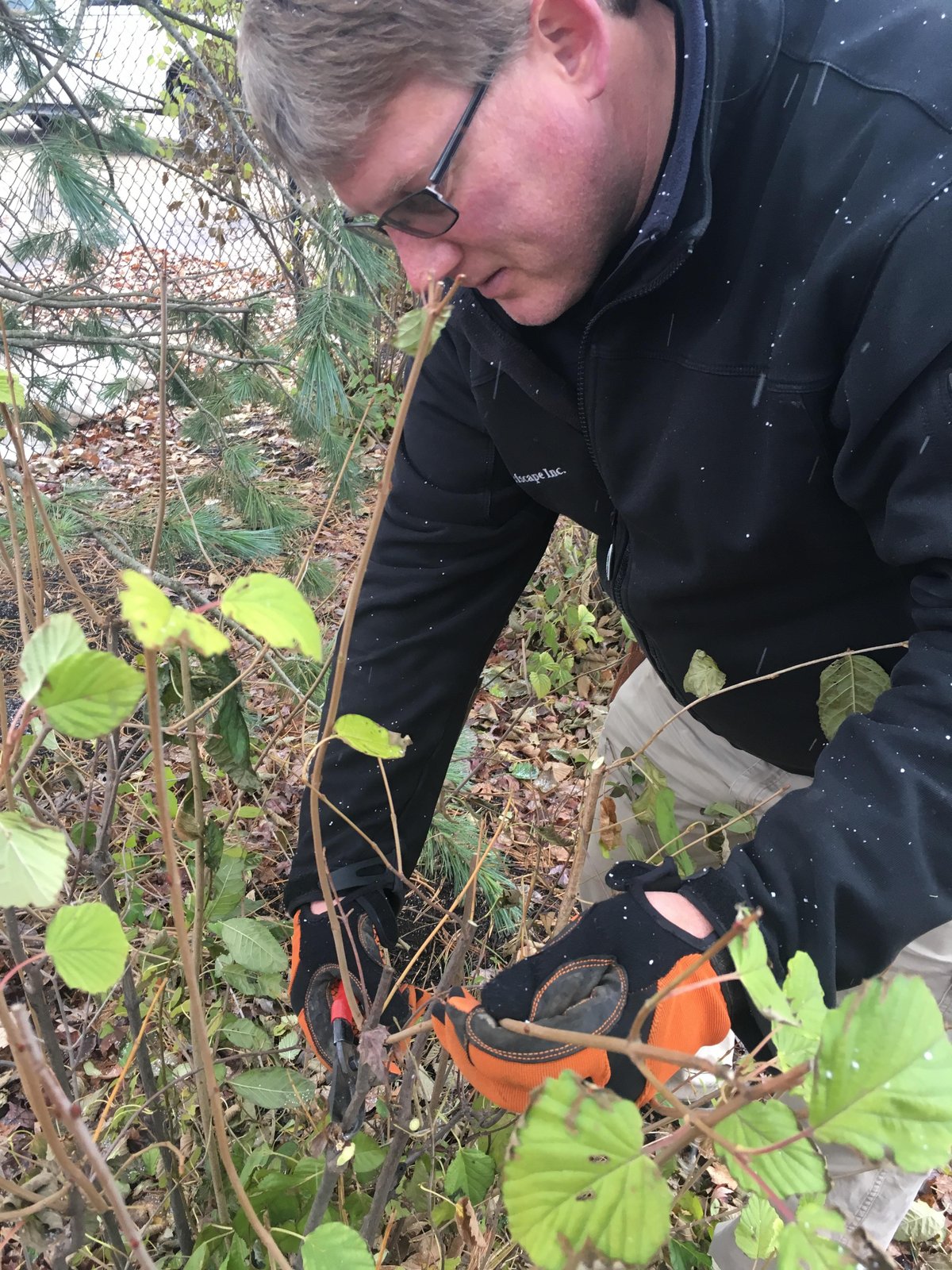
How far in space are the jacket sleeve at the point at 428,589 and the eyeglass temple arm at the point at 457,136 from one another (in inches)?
17.6

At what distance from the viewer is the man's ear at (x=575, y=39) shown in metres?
1.07

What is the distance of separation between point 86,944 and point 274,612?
0.24 metres

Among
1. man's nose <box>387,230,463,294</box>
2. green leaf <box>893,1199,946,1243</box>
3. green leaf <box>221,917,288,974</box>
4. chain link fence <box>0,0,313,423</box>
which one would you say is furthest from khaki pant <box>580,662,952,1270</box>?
chain link fence <box>0,0,313,423</box>

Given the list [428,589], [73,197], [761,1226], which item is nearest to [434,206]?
[428,589]

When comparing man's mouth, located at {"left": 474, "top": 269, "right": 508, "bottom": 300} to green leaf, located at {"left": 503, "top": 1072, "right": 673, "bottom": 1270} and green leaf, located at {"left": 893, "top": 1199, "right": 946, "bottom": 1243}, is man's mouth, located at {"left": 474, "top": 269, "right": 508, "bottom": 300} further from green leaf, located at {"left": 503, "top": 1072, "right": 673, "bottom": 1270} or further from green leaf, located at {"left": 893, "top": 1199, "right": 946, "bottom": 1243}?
green leaf, located at {"left": 893, "top": 1199, "right": 946, "bottom": 1243}

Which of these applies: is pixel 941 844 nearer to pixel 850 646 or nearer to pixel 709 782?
pixel 850 646

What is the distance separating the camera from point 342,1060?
1.09 m

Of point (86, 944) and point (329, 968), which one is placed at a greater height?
point (86, 944)

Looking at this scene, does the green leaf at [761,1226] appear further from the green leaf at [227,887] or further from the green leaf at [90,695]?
the green leaf at [90,695]

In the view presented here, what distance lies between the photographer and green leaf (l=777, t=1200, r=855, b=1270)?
1.32 ft

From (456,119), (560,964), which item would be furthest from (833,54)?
(560,964)

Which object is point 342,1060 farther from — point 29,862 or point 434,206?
point 434,206

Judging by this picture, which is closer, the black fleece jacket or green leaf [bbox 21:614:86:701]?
green leaf [bbox 21:614:86:701]

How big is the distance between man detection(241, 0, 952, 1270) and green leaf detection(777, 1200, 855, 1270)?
0.47 metres
